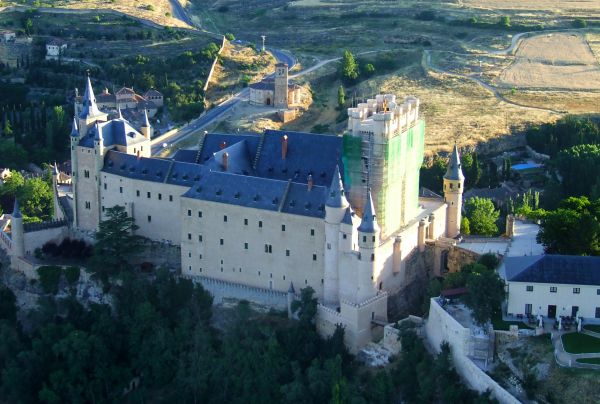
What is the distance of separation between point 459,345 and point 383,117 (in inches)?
628

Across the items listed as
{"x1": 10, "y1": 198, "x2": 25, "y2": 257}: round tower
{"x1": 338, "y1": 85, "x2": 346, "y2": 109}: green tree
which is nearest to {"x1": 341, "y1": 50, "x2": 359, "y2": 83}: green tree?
{"x1": 338, "y1": 85, "x2": 346, "y2": 109}: green tree

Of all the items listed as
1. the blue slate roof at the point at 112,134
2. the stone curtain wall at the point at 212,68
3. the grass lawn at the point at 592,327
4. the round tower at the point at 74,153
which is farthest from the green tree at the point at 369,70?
the grass lawn at the point at 592,327

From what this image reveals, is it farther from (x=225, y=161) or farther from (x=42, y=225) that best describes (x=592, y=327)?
(x=42, y=225)

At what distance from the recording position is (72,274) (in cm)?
7756

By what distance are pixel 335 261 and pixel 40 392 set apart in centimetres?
2242

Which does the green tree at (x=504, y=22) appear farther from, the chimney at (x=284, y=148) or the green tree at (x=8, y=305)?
the green tree at (x=8, y=305)

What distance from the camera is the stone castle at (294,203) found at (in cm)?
6612

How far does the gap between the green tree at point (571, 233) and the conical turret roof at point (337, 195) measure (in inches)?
541

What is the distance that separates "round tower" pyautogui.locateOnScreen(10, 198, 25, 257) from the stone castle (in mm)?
229

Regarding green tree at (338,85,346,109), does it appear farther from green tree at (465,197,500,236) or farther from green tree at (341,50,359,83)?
green tree at (465,197,500,236)

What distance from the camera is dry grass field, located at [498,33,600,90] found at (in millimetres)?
124312

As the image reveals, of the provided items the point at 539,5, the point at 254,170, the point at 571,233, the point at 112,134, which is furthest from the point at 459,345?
the point at 539,5

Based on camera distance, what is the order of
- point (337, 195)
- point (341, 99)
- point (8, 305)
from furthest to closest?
point (341, 99) → point (8, 305) → point (337, 195)

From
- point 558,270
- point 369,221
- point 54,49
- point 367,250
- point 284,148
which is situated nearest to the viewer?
point 558,270
